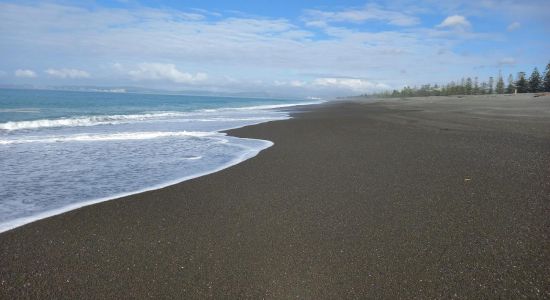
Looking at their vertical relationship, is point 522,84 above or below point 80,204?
above

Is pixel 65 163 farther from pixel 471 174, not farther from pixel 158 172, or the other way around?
pixel 471 174

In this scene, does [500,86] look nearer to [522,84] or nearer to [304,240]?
[522,84]

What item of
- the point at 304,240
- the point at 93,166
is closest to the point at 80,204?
the point at 93,166

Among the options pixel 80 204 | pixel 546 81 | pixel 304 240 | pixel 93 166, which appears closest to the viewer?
pixel 304 240

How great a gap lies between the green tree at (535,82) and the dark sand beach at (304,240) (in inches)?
3450

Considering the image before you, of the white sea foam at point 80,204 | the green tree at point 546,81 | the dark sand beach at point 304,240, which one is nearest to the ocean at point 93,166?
the white sea foam at point 80,204

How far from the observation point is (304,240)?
4184mm

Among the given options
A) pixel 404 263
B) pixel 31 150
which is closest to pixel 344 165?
pixel 404 263

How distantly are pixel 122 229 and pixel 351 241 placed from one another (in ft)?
9.36

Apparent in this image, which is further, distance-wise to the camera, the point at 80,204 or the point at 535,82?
the point at 535,82

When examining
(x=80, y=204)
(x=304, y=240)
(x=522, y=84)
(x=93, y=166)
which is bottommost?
(x=304, y=240)

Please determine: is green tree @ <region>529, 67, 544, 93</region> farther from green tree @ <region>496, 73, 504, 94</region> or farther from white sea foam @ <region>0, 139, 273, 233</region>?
white sea foam @ <region>0, 139, 273, 233</region>

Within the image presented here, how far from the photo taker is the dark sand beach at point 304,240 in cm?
320

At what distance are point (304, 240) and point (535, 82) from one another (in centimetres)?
9449
